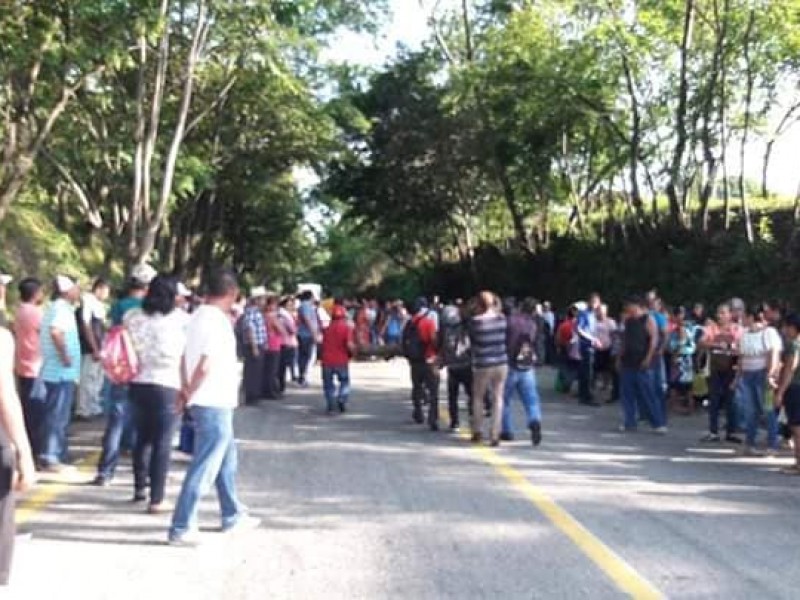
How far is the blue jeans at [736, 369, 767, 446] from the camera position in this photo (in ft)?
46.0

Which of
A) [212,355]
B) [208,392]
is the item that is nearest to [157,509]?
[208,392]

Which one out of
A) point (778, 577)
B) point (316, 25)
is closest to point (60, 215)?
point (316, 25)

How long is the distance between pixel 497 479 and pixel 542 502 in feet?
4.15

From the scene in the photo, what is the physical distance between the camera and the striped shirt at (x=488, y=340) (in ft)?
46.4

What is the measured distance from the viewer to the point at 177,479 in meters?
11.3

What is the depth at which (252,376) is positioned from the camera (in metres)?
18.6

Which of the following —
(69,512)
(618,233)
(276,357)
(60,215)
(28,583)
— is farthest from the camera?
(618,233)

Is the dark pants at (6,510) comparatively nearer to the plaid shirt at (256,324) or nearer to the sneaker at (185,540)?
the sneaker at (185,540)

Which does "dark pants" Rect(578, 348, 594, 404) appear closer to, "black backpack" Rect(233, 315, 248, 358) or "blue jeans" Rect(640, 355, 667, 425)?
"blue jeans" Rect(640, 355, 667, 425)

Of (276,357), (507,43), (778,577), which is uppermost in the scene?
(507,43)

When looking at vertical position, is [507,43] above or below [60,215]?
above

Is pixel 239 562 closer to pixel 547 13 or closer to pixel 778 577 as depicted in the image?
pixel 778 577

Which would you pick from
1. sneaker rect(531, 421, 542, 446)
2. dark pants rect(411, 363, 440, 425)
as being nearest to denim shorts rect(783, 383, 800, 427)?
sneaker rect(531, 421, 542, 446)

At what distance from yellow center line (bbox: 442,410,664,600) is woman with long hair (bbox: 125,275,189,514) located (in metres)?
3.01
